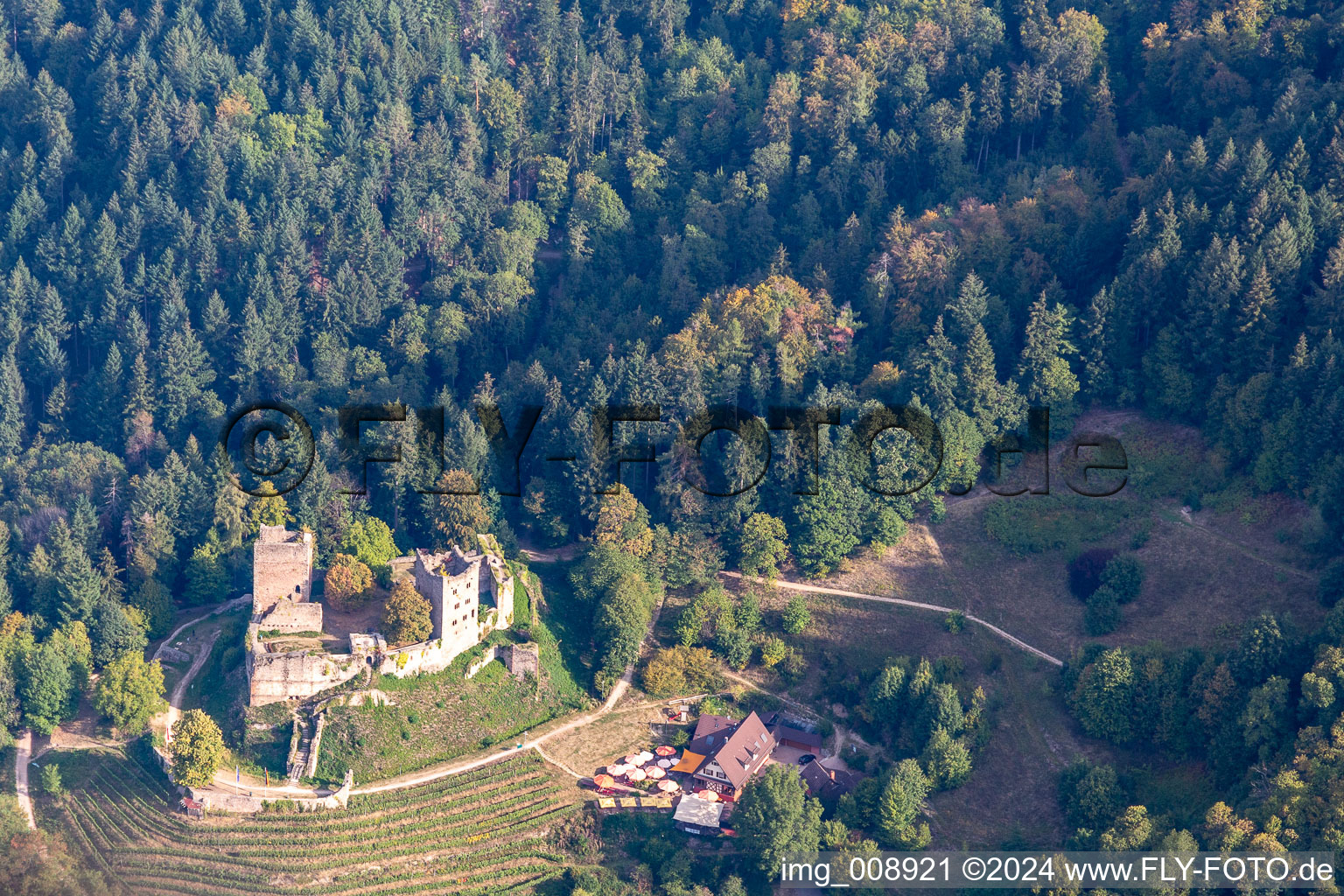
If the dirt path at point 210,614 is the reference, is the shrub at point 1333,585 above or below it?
above

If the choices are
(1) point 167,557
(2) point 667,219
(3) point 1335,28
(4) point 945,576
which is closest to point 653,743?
(4) point 945,576

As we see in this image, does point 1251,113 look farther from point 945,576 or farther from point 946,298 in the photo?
point 945,576

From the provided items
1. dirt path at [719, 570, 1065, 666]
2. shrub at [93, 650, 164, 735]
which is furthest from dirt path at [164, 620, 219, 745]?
dirt path at [719, 570, 1065, 666]

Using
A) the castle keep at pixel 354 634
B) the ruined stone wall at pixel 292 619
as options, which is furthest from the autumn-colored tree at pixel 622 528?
the ruined stone wall at pixel 292 619

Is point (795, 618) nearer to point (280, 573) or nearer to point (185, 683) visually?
point (280, 573)

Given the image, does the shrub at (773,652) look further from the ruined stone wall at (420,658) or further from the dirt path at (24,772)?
the dirt path at (24,772)
